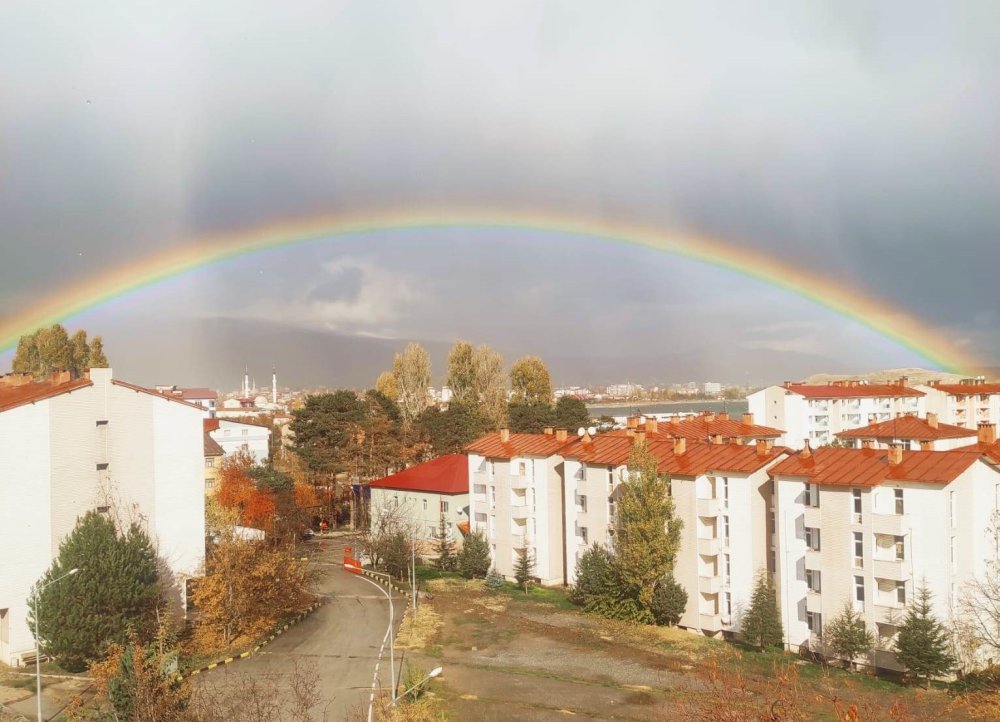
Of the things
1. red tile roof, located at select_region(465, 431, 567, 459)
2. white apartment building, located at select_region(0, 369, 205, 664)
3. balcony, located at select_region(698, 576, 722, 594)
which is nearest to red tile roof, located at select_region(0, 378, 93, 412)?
white apartment building, located at select_region(0, 369, 205, 664)

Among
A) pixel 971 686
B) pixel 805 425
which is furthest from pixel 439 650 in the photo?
pixel 805 425

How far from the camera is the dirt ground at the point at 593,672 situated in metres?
19.4

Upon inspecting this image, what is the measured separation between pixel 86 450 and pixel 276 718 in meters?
11.5

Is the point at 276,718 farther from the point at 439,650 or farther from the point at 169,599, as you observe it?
the point at 169,599

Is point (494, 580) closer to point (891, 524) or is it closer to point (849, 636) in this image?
point (849, 636)

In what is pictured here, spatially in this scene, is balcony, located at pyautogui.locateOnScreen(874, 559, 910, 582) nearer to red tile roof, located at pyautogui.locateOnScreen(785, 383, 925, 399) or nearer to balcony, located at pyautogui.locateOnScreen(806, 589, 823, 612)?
balcony, located at pyautogui.locateOnScreen(806, 589, 823, 612)

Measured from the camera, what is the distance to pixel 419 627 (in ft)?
90.2

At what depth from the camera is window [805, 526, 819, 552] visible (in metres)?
24.9

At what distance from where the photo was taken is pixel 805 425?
7619 centimetres

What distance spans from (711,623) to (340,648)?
12251 mm

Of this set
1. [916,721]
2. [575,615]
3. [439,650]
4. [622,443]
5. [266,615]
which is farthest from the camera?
[622,443]

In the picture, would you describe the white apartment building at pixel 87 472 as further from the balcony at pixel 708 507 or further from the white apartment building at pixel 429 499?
the balcony at pixel 708 507

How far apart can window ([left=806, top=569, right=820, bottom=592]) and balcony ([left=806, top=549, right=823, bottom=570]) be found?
15 cm

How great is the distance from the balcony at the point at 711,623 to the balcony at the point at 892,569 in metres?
6.12
